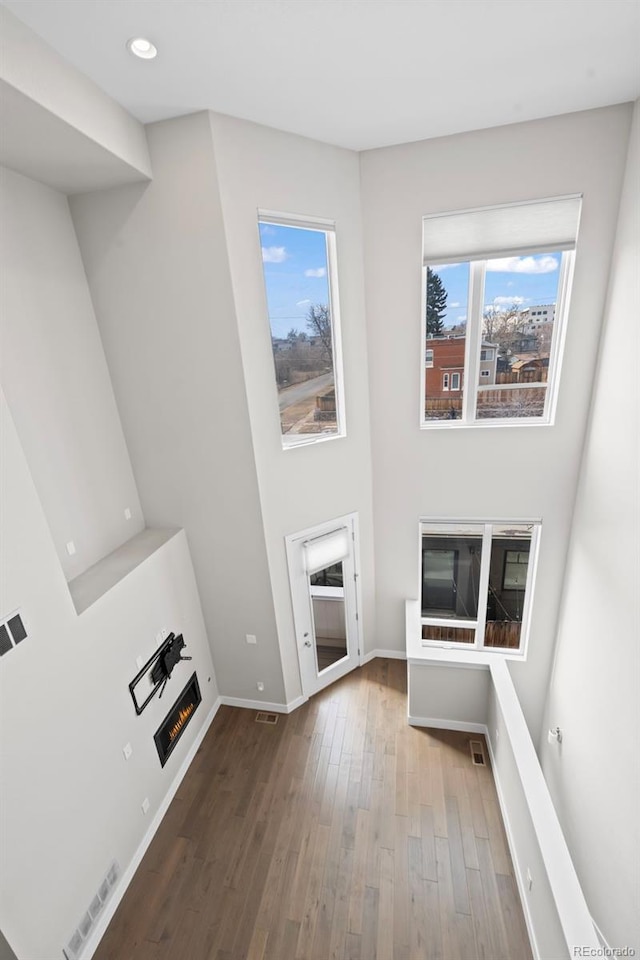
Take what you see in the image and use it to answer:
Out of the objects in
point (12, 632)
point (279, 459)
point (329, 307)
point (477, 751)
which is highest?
point (329, 307)

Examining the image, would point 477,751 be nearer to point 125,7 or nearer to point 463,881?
point 463,881

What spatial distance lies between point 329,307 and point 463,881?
208 inches

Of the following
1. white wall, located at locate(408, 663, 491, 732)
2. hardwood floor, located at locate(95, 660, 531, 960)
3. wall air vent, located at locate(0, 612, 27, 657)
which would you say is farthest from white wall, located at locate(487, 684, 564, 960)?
wall air vent, located at locate(0, 612, 27, 657)

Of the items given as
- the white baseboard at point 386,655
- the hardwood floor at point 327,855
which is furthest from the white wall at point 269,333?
the white baseboard at point 386,655

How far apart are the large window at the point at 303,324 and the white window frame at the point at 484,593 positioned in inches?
74.3

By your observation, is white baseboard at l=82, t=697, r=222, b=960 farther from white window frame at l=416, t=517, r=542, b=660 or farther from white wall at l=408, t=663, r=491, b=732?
white window frame at l=416, t=517, r=542, b=660

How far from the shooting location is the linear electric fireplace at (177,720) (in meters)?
3.98

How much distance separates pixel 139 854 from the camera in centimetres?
360

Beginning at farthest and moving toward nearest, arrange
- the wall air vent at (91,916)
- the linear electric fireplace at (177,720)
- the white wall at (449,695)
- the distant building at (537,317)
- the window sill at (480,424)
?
the white wall at (449,695) < the window sill at (480,424) < the distant building at (537,317) < the linear electric fireplace at (177,720) < the wall air vent at (91,916)

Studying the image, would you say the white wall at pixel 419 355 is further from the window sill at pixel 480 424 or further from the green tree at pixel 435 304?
the green tree at pixel 435 304

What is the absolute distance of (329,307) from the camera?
13.8 ft

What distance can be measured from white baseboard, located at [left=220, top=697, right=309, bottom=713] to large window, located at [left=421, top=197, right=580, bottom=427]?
3.79 metres

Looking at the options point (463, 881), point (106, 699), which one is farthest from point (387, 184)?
point (463, 881)

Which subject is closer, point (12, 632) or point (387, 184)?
point (12, 632)
